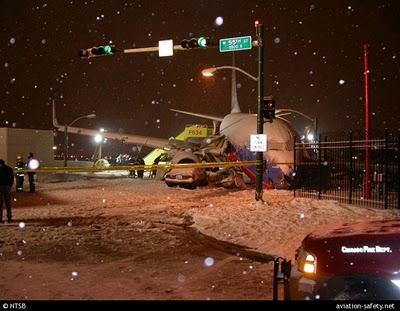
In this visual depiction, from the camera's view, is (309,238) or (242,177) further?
(242,177)

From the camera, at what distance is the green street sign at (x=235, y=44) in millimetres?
17969

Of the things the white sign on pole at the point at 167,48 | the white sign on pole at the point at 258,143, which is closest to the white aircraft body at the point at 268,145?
the white sign on pole at the point at 258,143

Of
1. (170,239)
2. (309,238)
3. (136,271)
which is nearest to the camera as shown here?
(309,238)

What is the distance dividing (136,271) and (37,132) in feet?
116

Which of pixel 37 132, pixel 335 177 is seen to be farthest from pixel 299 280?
pixel 37 132

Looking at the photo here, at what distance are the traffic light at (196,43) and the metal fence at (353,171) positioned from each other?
18.9ft

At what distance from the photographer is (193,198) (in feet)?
71.9

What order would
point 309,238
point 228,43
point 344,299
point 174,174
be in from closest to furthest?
point 344,299 < point 309,238 < point 228,43 < point 174,174

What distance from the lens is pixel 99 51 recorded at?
789 inches

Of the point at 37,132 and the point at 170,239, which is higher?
the point at 37,132

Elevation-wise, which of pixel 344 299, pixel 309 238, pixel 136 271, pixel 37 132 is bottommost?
pixel 136 271

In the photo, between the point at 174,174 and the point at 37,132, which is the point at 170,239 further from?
the point at 37,132

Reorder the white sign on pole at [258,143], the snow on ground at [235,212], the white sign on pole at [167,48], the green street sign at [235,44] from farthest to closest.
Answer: the white sign on pole at [167,48], the green street sign at [235,44], the white sign on pole at [258,143], the snow on ground at [235,212]

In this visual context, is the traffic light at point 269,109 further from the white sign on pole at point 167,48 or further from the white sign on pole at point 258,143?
the white sign on pole at point 167,48
